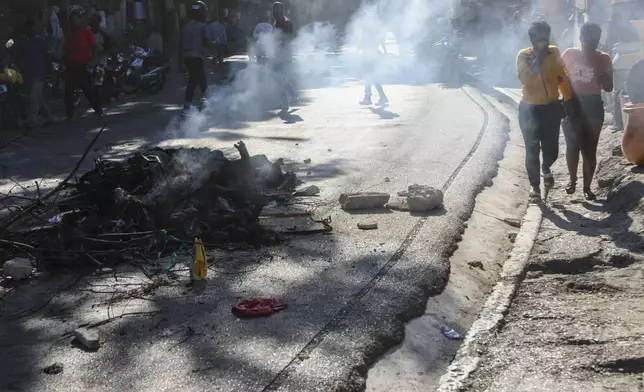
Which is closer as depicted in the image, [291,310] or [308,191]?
[291,310]

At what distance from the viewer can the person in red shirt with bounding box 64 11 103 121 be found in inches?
563

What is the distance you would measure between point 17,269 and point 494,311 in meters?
2.99

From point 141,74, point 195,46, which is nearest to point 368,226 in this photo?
point 195,46

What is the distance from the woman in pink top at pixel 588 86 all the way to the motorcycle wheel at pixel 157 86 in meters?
12.9

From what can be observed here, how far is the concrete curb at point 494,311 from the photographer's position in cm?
431

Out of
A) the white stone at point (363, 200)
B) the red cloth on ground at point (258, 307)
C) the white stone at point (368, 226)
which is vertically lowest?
the white stone at point (363, 200)

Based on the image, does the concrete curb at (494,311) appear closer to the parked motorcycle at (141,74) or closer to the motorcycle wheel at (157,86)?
the parked motorcycle at (141,74)

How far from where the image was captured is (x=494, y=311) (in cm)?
530

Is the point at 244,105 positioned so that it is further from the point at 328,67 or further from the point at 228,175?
the point at 328,67

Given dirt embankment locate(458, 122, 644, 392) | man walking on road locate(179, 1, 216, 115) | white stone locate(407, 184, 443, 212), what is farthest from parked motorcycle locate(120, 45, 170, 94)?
dirt embankment locate(458, 122, 644, 392)

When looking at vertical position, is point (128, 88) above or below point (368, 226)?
below

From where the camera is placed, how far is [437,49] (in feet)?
84.4

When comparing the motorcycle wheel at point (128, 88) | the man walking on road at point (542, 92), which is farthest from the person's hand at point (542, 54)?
the motorcycle wheel at point (128, 88)

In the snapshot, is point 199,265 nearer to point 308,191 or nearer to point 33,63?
point 308,191
